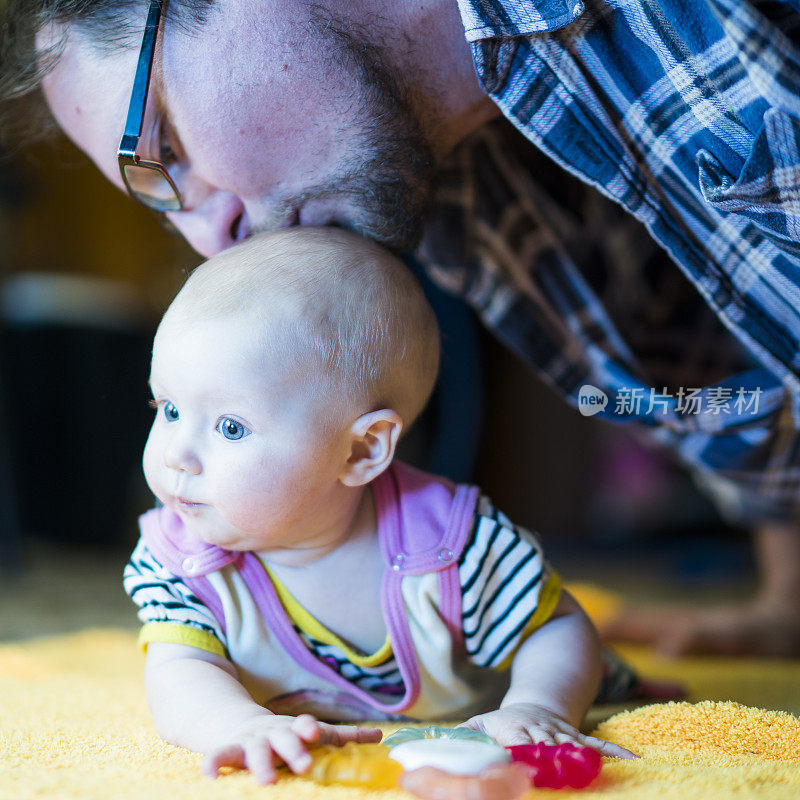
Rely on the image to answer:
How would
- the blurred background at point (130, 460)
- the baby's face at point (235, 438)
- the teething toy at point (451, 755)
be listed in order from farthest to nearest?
the blurred background at point (130, 460) → the baby's face at point (235, 438) → the teething toy at point (451, 755)

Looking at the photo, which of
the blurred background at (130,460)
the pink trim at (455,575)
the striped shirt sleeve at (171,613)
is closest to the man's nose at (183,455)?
the striped shirt sleeve at (171,613)

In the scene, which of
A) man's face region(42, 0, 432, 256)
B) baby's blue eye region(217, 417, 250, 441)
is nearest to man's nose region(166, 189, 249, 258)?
man's face region(42, 0, 432, 256)

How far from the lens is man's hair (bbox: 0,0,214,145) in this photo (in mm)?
767

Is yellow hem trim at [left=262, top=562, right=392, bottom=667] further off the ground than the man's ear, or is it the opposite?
the man's ear

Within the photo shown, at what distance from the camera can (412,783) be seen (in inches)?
20.4

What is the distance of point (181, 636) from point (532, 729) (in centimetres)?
27

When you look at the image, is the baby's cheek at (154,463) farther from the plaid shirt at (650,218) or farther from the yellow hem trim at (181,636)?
the plaid shirt at (650,218)

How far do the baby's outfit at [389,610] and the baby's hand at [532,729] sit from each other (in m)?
0.10

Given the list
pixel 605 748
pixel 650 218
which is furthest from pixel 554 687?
pixel 650 218

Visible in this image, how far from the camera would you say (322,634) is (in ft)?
2.38

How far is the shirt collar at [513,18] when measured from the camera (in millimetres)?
708

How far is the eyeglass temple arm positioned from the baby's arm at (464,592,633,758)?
1.74 ft

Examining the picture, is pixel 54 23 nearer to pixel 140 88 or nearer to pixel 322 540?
pixel 140 88

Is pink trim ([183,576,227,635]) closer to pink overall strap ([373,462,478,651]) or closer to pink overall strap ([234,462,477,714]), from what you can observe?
pink overall strap ([234,462,477,714])
